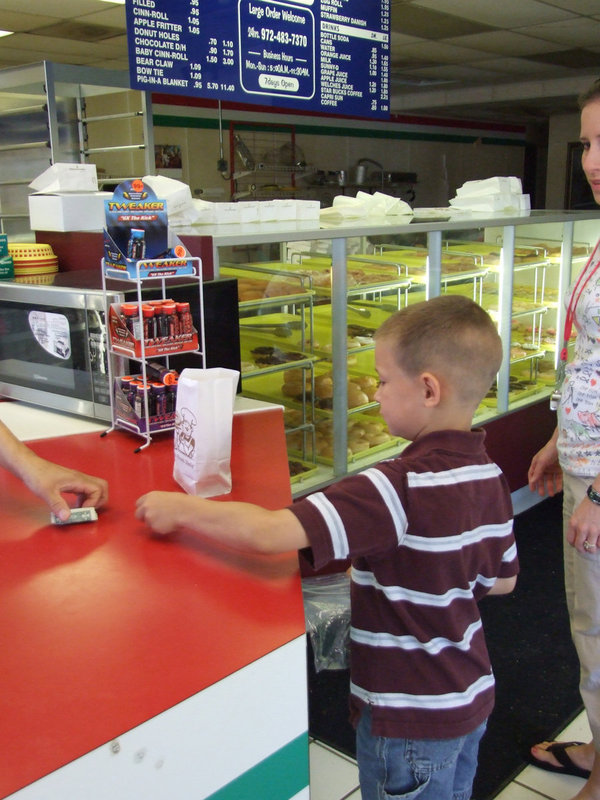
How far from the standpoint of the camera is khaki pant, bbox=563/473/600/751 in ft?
6.28

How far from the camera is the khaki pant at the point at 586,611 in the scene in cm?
191

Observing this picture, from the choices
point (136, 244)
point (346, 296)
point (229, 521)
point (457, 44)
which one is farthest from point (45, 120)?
point (229, 521)

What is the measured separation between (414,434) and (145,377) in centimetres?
78

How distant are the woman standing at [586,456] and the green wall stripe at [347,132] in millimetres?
7649

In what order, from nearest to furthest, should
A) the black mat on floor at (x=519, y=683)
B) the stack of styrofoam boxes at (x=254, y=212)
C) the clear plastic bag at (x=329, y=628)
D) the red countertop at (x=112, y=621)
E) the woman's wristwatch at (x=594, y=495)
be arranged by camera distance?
the red countertop at (x=112, y=621) → the woman's wristwatch at (x=594, y=495) → the black mat on floor at (x=519, y=683) → the clear plastic bag at (x=329, y=628) → the stack of styrofoam boxes at (x=254, y=212)

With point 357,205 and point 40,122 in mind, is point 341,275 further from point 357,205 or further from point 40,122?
point 40,122

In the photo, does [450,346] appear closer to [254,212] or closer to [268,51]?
[254,212]

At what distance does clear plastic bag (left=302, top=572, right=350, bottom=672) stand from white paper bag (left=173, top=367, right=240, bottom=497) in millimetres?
1276

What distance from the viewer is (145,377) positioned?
1.84 meters

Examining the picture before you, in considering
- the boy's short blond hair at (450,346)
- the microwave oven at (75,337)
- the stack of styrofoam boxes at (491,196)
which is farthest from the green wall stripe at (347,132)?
the boy's short blond hair at (450,346)

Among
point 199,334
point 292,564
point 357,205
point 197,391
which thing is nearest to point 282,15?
point 357,205

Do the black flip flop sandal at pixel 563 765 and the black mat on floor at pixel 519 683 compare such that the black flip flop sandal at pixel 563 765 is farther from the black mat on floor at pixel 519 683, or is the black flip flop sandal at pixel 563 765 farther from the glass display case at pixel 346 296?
the glass display case at pixel 346 296

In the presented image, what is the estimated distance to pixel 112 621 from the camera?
108cm

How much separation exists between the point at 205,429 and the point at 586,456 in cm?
100
